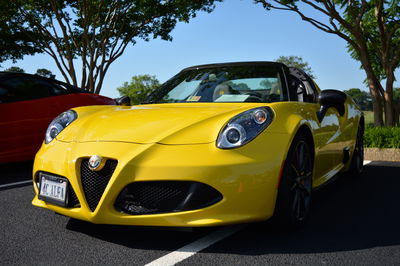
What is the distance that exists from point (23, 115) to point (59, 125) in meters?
2.45

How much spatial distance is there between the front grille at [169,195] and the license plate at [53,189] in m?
0.41

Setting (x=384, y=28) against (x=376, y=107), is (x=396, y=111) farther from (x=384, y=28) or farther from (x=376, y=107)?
(x=384, y=28)

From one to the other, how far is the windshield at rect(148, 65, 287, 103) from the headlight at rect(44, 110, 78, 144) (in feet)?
2.69

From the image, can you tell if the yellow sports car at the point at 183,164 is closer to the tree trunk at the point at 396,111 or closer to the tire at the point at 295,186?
the tire at the point at 295,186

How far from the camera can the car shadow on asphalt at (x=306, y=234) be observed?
117 inches

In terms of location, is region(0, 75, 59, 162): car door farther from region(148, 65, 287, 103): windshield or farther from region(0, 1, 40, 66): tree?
region(0, 1, 40, 66): tree

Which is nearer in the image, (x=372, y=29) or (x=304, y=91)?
(x=304, y=91)

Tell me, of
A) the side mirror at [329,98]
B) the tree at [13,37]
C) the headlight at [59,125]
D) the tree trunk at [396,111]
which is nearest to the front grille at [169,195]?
the headlight at [59,125]

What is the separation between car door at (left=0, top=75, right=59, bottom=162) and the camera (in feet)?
18.6

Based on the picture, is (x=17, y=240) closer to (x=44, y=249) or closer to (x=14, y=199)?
(x=44, y=249)

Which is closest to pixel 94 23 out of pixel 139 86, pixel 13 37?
pixel 13 37

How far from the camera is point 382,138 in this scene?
26.9 feet

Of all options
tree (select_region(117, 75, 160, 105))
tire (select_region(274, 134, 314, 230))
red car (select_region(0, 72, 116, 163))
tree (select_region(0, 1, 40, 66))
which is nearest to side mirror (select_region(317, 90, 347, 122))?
tire (select_region(274, 134, 314, 230))

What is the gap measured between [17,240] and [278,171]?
5.92 ft
